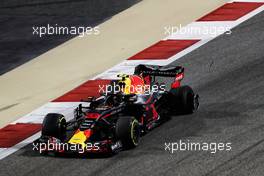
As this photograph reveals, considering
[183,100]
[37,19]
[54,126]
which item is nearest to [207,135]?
[183,100]

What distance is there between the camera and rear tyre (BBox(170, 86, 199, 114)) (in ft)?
67.9

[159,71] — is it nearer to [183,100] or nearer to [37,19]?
[183,100]

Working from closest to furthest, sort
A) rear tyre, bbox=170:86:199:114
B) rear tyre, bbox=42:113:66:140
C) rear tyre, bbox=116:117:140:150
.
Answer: rear tyre, bbox=116:117:140:150, rear tyre, bbox=42:113:66:140, rear tyre, bbox=170:86:199:114

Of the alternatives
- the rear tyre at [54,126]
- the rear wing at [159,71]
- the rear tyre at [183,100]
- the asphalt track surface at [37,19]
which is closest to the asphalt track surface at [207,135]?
the rear tyre at [183,100]

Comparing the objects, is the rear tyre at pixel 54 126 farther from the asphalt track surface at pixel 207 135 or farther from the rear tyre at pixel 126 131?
the rear tyre at pixel 126 131

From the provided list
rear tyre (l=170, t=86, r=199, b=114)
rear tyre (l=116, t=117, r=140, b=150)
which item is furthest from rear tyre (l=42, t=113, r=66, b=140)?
rear tyre (l=170, t=86, r=199, b=114)

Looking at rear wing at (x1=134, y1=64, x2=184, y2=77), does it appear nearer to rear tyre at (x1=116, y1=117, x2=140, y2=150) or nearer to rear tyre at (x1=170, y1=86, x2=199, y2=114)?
rear tyre at (x1=170, y1=86, x2=199, y2=114)

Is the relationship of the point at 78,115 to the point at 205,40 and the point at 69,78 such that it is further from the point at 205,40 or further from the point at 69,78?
the point at 205,40

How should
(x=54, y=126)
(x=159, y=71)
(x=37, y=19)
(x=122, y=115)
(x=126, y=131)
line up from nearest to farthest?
(x=126, y=131) → (x=54, y=126) → (x=122, y=115) → (x=159, y=71) → (x=37, y=19)

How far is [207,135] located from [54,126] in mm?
2728

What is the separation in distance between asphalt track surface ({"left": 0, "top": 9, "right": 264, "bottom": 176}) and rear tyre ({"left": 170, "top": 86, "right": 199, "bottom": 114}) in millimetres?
159

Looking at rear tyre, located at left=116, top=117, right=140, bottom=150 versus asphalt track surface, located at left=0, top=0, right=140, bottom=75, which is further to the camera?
asphalt track surface, located at left=0, top=0, right=140, bottom=75

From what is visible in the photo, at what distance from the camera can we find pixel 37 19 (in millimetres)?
27359

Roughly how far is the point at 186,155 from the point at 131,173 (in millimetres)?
1166
